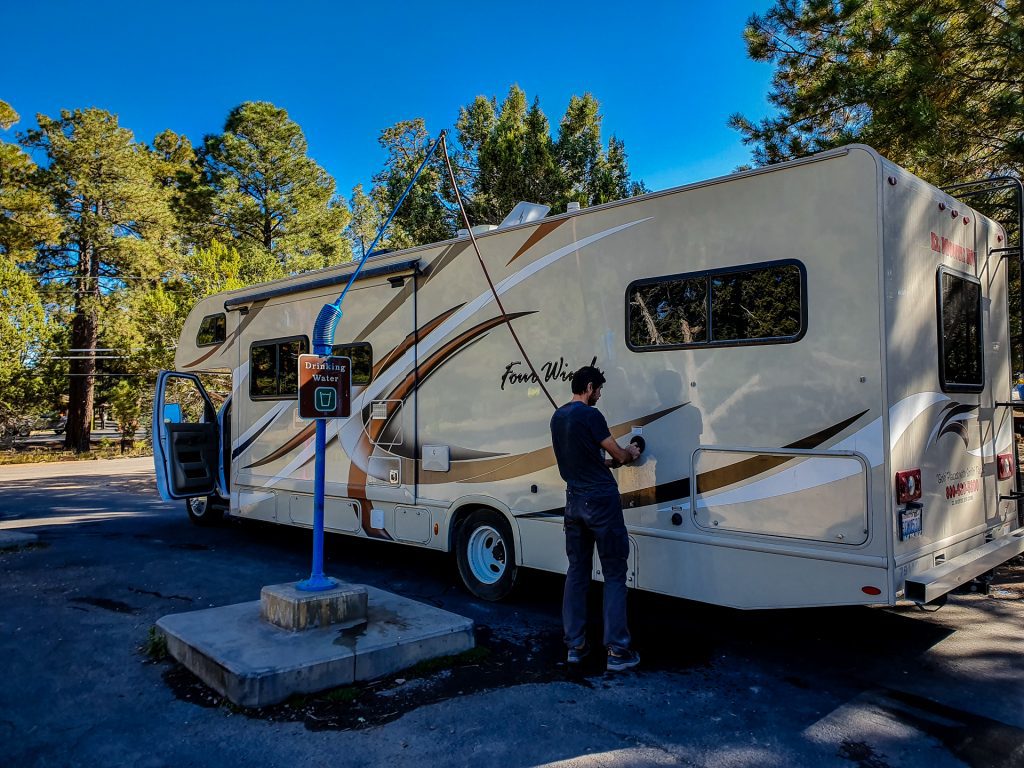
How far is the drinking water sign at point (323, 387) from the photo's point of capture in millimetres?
4816

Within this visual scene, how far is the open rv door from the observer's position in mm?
8539

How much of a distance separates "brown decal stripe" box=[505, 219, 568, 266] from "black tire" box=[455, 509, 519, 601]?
2.12 meters

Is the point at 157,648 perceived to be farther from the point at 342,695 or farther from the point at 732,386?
the point at 732,386

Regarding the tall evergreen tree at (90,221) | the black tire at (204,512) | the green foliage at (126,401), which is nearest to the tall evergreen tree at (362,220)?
the tall evergreen tree at (90,221)

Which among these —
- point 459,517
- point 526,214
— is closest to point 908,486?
point 459,517

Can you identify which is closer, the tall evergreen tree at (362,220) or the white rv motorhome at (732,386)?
the white rv motorhome at (732,386)

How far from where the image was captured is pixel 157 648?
4754 millimetres

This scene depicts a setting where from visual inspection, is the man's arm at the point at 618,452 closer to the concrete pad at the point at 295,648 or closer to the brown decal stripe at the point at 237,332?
the concrete pad at the point at 295,648

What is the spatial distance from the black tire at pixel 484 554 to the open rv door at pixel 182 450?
4250 millimetres

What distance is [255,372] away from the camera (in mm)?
8312

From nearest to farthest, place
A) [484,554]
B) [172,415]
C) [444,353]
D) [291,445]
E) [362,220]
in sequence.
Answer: [484,554] < [444,353] < [291,445] < [172,415] < [362,220]

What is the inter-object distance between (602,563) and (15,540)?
7650mm

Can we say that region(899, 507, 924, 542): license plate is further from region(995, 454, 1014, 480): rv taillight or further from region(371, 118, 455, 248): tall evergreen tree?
region(371, 118, 455, 248): tall evergreen tree

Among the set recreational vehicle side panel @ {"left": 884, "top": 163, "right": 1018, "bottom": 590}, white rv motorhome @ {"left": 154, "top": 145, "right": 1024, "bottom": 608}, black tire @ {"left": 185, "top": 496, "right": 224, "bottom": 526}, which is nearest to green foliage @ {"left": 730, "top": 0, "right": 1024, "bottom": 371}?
recreational vehicle side panel @ {"left": 884, "top": 163, "right": 1018, "bottom": 590}
